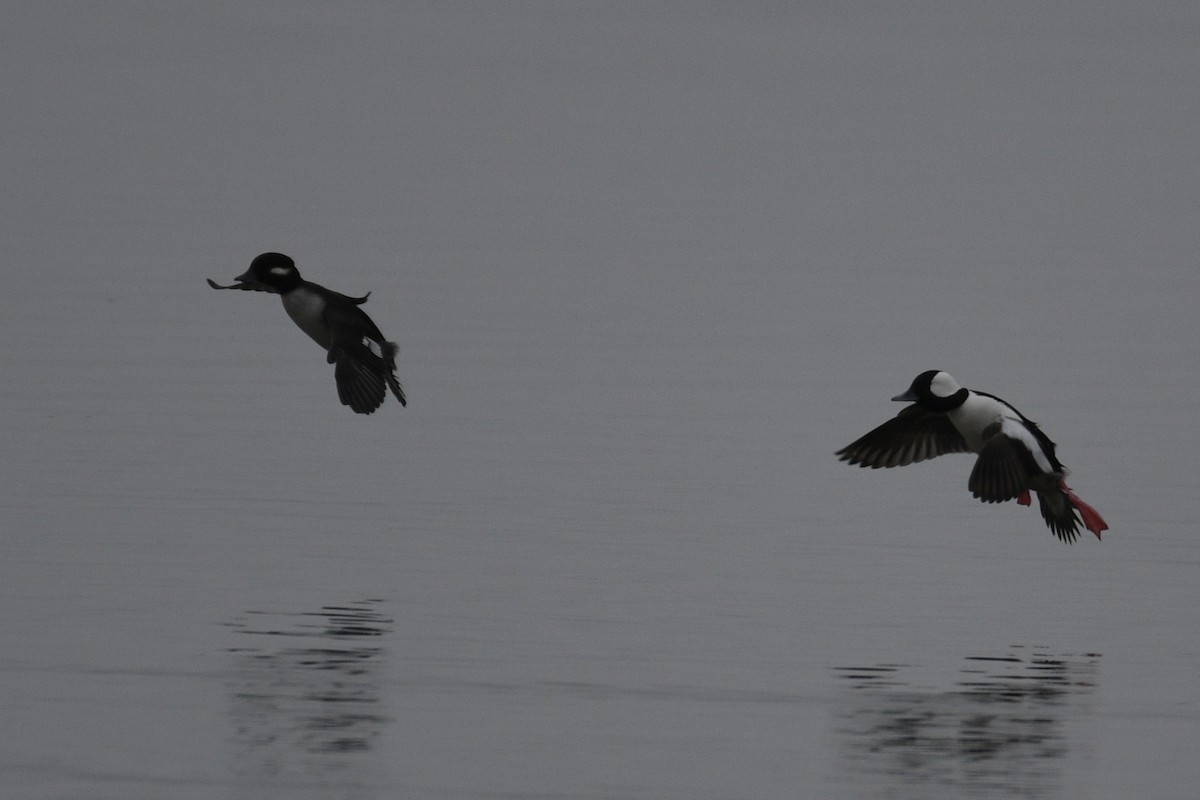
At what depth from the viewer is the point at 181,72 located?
88.7 metres

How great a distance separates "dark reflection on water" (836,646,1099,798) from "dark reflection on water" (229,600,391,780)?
6.44 ft

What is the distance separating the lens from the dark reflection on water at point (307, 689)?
997 cm

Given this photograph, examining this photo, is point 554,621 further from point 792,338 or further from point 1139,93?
point 1139,93

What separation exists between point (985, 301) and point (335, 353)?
56.6 ft

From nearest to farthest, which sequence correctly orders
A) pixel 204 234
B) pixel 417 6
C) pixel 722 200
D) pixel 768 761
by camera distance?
pixel 768 761
pixel 204 234
pixel 722 200
pixel 417 6

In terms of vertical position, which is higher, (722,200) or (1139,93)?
(1139,93)

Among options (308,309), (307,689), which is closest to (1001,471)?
(308,309)

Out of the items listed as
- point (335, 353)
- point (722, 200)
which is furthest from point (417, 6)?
point (335, 353)

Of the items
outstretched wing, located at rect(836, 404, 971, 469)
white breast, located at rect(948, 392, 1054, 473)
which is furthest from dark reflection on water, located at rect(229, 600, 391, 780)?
outstretched wing, located at rect(836, 404, 971, 469)

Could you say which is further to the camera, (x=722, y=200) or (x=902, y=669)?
(x=722, y=200)

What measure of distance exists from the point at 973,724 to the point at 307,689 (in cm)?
274

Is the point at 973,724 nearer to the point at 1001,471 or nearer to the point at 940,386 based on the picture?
the point at 1001,471

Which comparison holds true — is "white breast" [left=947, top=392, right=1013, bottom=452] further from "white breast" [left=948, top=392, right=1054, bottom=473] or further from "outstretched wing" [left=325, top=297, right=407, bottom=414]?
"outstretched wing" [left=325, top=297, right=407, bottom=414]

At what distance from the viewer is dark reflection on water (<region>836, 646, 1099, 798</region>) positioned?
9922 millimetres
